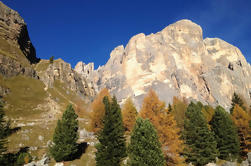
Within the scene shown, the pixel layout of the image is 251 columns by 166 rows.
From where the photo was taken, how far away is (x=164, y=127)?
2169 cm

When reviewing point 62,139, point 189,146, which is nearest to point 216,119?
point 189,146

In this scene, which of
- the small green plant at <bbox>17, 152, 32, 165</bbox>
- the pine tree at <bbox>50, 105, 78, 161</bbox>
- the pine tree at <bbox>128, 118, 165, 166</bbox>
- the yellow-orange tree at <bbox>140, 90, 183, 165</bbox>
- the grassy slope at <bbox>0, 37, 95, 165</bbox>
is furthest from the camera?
the grassy slope at <bbox>0, 37, 95, 165</bbox>

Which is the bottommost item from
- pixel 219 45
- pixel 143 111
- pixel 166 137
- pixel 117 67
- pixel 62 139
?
pixel 166 137

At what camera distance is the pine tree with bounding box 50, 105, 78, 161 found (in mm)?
26688

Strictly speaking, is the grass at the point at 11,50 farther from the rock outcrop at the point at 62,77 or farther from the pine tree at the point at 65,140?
the pine tree at the point at 65,140

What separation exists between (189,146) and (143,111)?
49.8 feet

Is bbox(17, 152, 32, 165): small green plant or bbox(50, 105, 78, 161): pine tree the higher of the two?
bbox(50, 105, 78, 161): pine tree

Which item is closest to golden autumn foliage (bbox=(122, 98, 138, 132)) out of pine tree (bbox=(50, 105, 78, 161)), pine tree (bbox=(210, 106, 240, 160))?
pine tree (bbox=(50, 105, 78, 161))

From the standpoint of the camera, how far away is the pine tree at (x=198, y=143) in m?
29.9

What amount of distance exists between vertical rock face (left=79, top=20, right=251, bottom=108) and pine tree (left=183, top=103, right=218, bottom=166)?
95.6 meters

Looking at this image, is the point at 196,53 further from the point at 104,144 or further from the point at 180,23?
the point at 104,144

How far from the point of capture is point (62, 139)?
90.6 ft

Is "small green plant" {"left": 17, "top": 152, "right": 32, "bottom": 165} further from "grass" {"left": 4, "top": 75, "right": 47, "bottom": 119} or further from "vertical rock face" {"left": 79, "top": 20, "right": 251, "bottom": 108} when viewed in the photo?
"vertical rock face" {"left": 79, "top": 20, "right": 251, "bottom": 108}

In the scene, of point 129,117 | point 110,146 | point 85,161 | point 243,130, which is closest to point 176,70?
point 243,130
